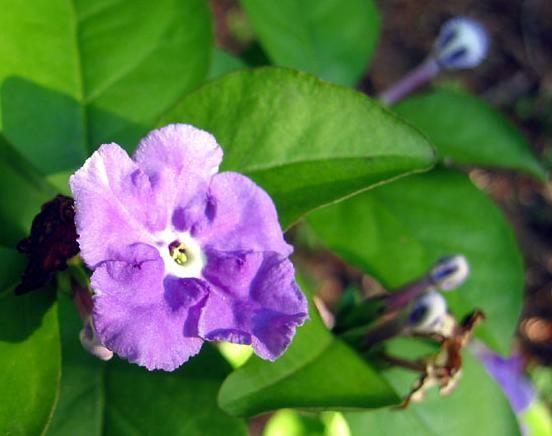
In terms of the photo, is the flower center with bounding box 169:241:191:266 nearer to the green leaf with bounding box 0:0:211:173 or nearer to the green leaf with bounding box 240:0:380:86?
the green leaf with bounding box 0:0:211:173

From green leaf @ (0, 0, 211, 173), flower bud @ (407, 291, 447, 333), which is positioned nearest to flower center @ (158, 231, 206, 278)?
green leaf @ (0, 0, 211, 173)

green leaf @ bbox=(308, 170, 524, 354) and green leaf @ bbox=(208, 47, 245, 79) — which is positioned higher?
green leaf @ bbox=(208, 47, 245, 79)

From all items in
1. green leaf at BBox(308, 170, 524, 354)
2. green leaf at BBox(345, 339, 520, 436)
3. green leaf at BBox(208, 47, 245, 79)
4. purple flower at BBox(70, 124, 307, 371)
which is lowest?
green leaf at BBox(345, 339, 520, 436)

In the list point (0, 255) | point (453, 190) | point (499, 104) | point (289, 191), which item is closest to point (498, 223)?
point (453, 190)

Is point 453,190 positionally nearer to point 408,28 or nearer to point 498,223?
point 498,223

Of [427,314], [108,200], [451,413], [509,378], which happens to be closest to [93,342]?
[108,200]

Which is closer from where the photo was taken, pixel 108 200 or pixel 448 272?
pixel 108 200

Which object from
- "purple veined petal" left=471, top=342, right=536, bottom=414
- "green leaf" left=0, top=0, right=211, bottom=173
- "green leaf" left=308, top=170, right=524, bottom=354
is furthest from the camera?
"purple veined petal" left=471, top=342, right=536, bottom=414

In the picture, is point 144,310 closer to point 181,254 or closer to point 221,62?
point 181,254
